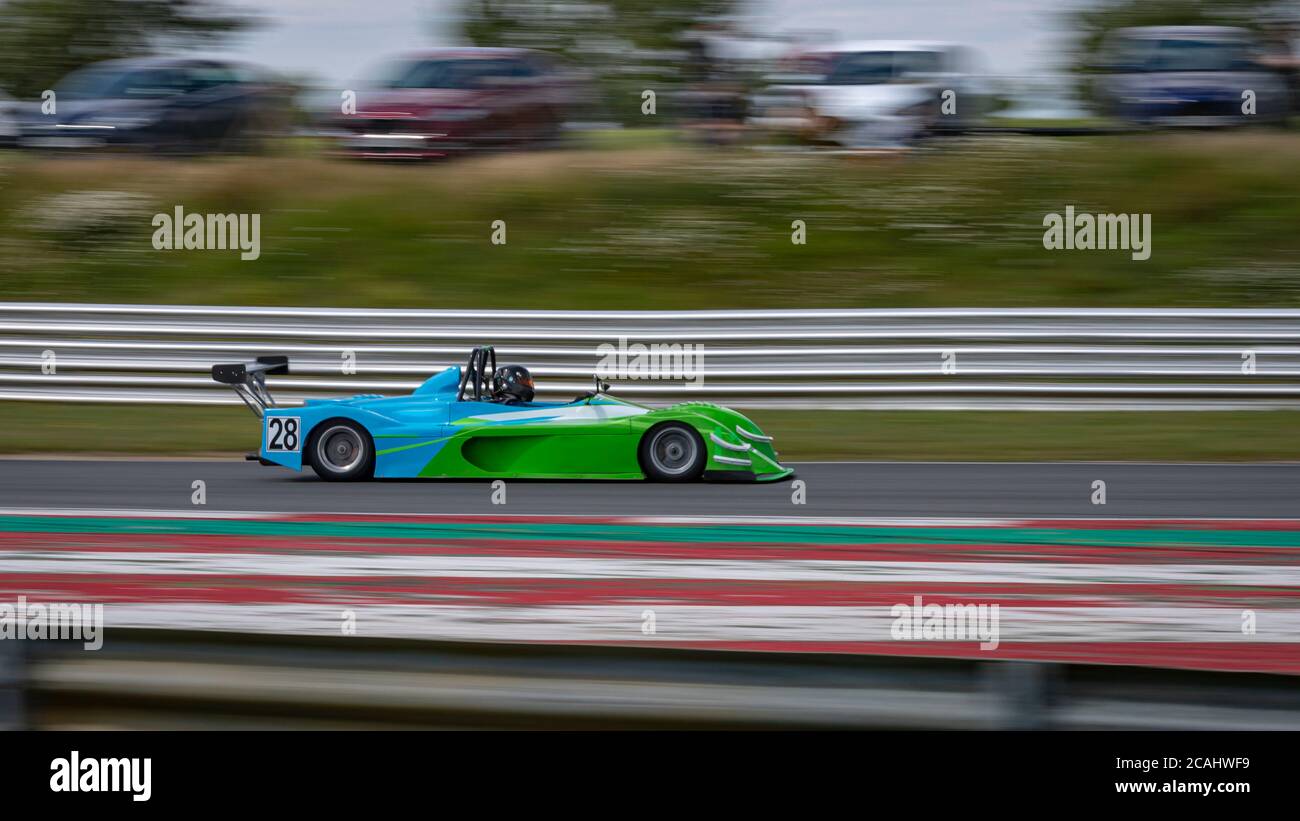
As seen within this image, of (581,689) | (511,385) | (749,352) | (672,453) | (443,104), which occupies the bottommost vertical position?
(581,689)

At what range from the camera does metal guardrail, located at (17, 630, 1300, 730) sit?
9.85 feet

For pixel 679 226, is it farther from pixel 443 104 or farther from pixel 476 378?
pixel 476 378

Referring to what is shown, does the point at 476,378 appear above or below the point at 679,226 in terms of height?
below

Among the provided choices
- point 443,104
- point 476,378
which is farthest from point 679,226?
point 476,378

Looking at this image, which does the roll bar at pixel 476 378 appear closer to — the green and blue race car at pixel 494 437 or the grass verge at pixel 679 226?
the green and blue race car at pixel 494 437

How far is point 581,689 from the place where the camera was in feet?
10.4

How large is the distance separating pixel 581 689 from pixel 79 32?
88.2ft

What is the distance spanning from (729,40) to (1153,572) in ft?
53.1

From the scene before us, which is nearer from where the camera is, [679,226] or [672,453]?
[672,453]

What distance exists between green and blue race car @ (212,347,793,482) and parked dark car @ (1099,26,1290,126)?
9.75 meters

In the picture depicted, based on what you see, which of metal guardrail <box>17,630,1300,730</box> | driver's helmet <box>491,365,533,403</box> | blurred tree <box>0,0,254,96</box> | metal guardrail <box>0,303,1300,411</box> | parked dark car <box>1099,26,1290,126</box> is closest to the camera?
metal guardrail <box>17,630,1300,730</box>

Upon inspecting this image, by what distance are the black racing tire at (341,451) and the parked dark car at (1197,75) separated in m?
11.3

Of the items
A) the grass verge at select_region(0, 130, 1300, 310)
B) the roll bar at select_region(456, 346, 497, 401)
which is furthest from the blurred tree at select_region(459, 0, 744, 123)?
the roll bar at select_region(456, 346, 497, 401)

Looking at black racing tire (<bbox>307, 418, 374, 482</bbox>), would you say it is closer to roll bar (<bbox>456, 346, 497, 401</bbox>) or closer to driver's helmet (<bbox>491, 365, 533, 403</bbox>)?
roll bar (<bbox>456, 346, 497, 401</bbox>)
